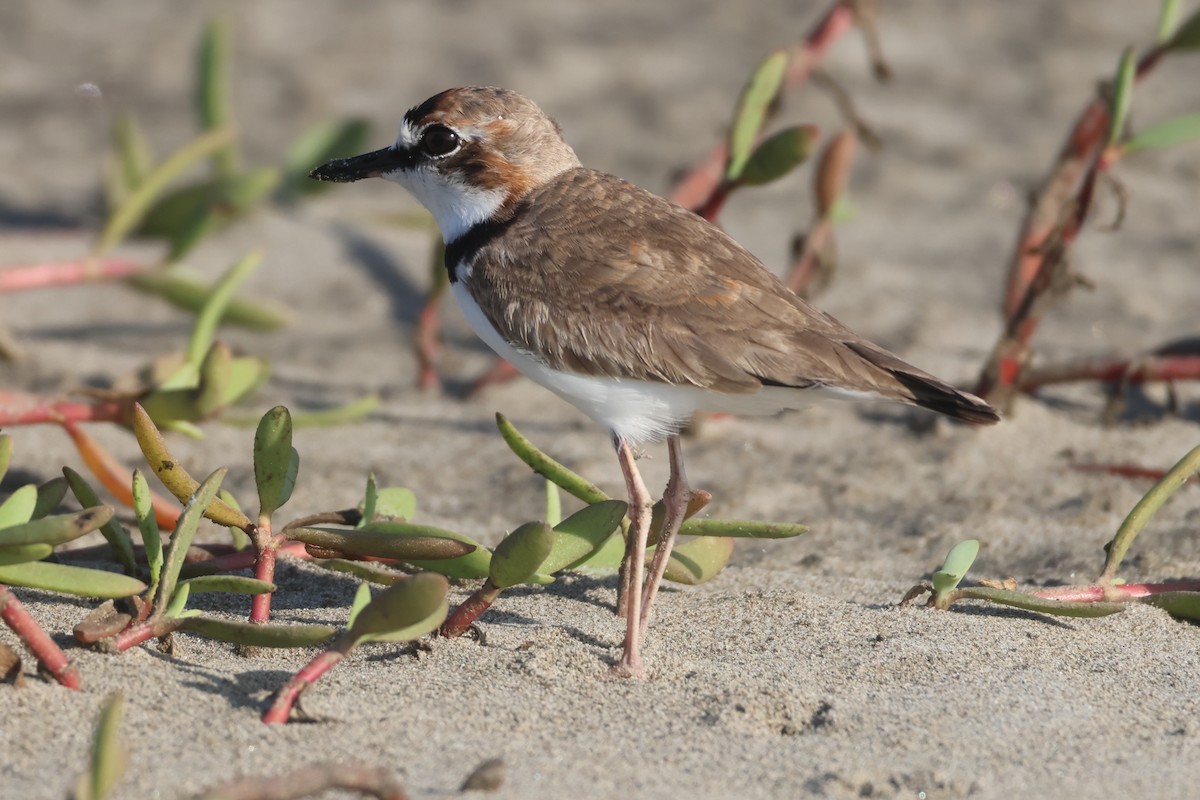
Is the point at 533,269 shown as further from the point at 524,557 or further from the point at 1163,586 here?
the point at 1163,586

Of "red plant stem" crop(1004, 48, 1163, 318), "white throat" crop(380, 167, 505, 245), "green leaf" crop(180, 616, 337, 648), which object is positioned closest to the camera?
"green leaf" crop(180, 616, 337, 648)

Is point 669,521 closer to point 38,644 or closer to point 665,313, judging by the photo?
point 665,313

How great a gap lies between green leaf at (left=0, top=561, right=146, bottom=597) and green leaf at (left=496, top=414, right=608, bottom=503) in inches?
32.0

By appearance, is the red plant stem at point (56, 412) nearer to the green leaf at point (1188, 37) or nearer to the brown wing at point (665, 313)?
the brown wing at point (665, 313)

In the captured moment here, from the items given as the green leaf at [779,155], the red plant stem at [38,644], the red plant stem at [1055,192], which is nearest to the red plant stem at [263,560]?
the red plant stem at [38,644]

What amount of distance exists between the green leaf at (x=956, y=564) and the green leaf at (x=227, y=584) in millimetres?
1418

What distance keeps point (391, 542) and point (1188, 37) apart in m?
2.73

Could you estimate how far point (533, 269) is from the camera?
321 cm

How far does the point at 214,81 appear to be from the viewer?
5.40m

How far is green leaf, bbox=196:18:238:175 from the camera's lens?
536 centimetres

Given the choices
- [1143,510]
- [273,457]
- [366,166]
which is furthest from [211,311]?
[1143,510]

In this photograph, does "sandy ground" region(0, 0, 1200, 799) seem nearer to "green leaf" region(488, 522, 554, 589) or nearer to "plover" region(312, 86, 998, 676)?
"green leaf" region(488, 522, 554, 589)

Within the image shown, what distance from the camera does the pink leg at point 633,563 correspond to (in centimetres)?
287

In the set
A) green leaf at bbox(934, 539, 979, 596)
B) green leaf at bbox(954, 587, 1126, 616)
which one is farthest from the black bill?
green leaf at bbox(954, 587, 1126, 616)
